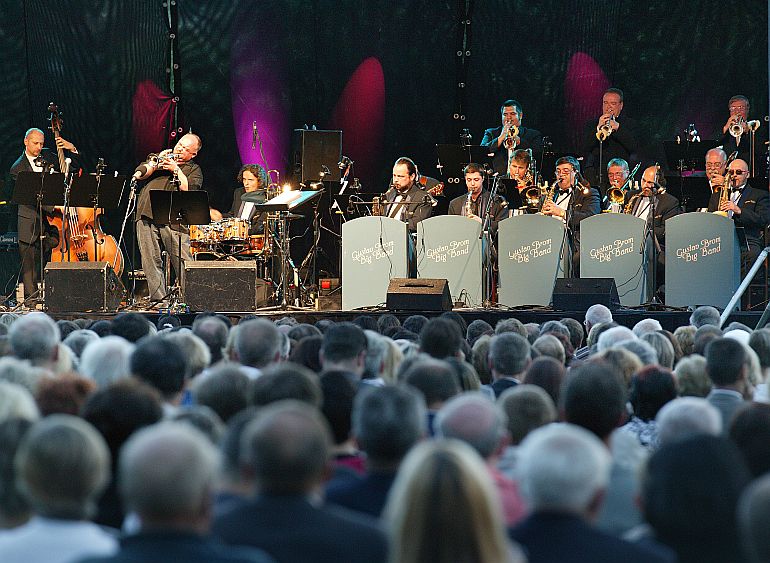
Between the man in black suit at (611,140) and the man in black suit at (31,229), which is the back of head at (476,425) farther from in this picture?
the man in black suit at (611,140)

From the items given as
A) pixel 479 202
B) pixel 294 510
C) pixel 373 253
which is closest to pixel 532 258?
pixel 479 202

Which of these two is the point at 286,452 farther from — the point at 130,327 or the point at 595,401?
the point at 130,327

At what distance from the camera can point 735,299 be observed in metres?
10.5

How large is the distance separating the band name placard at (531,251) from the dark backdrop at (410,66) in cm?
370

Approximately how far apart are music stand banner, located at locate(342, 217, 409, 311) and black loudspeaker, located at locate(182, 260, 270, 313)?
120 cm

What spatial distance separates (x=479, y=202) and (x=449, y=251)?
1060mm

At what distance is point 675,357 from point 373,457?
13.6 feet

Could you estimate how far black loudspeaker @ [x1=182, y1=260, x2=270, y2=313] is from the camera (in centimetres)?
1196

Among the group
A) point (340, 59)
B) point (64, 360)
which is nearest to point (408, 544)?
point (64, 360)

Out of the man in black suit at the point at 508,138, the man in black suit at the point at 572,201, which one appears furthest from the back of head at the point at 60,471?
the man in black suit at the point at 508,138

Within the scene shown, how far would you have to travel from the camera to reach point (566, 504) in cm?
301

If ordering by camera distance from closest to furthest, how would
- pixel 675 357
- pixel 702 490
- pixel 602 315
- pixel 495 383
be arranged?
pixel 702 490 → pixel 495 383 → pixel 675 357 → pixel 602 315

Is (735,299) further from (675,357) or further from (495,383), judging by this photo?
(495,383)

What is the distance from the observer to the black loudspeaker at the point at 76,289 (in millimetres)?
11906
